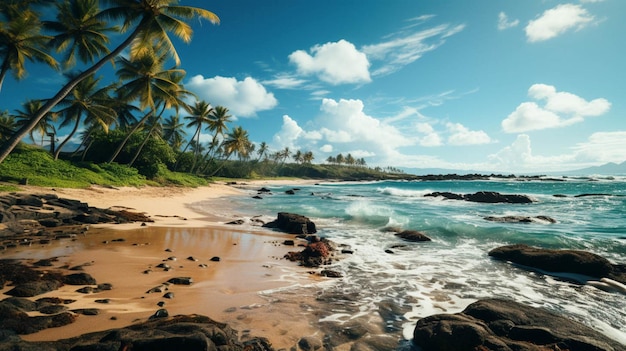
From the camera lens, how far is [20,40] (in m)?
19.8

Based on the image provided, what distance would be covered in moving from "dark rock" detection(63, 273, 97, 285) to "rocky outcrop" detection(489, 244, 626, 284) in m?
12.3

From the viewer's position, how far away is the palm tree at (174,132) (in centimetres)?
6057

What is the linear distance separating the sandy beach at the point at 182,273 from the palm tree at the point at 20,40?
1770 centimetres

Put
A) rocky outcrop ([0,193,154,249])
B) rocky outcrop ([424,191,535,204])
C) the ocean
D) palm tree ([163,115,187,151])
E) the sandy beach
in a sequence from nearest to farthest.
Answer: the sandy beach → the ocean → rocky outcrop ([0,193,154,249]) → rocky outcrop ([424,191,535,204]) → palm tree ([163,115,187,151])

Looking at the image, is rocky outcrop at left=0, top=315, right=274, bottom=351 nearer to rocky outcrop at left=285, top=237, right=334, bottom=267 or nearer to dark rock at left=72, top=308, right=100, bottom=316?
dark rock at left=72, top=308, right=100, bottom=316

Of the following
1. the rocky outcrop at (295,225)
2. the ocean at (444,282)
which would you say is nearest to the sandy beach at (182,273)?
the ocean at (444,282)

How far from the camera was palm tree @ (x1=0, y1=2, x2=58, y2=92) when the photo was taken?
62.6ft

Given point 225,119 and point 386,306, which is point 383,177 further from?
point 386,306

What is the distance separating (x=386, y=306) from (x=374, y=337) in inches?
56.3

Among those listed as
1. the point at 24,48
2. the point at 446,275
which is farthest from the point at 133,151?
the point at 446,275

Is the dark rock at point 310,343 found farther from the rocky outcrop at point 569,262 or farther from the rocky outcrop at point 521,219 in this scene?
the rocky outcrop at point 521,219

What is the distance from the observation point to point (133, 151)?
3622 centimetres

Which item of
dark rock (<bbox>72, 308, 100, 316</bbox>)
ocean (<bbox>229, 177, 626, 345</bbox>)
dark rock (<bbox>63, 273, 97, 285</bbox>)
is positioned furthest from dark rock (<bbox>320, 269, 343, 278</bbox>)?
dark rock (<bbox>63, 273, 97, 285</bbox>)

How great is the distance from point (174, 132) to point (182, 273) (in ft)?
209
